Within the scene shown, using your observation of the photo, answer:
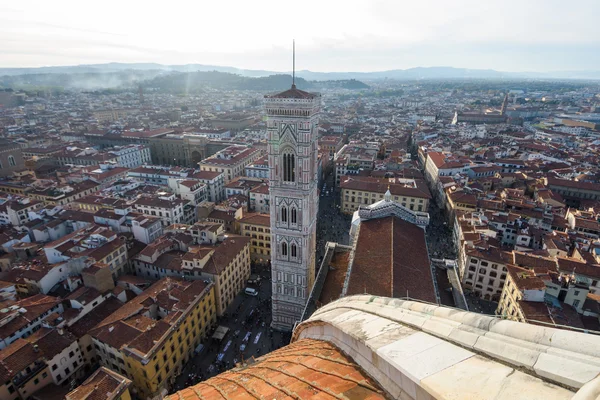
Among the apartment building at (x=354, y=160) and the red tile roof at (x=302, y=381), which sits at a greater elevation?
the red tile roof at (x=302, y=381)

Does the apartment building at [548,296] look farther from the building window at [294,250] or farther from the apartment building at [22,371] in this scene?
the apartment building at [22,371]

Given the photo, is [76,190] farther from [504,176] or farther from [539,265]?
[504,176]

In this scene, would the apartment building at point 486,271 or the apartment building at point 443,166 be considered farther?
the apartment building at point 443,166

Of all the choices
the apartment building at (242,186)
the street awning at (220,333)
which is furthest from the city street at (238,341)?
the apartment building at (242,186)

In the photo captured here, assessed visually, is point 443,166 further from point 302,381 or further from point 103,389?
point 302,381

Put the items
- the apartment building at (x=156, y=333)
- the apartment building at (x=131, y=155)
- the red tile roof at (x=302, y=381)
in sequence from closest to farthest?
the red tile roof at (x=302, y=381) → the apartment building at (x=156, y=333) → the apartment building at (x=131, y=155)

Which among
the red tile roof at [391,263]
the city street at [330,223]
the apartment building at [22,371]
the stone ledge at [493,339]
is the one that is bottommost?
the city street at [330,223]

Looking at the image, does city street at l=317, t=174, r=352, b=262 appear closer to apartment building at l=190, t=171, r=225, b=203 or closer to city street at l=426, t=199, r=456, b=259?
city street at l=426, t=199, r=456, b=259

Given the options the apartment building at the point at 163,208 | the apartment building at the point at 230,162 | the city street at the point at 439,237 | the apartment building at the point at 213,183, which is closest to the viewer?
the city street at the point at 439,237
